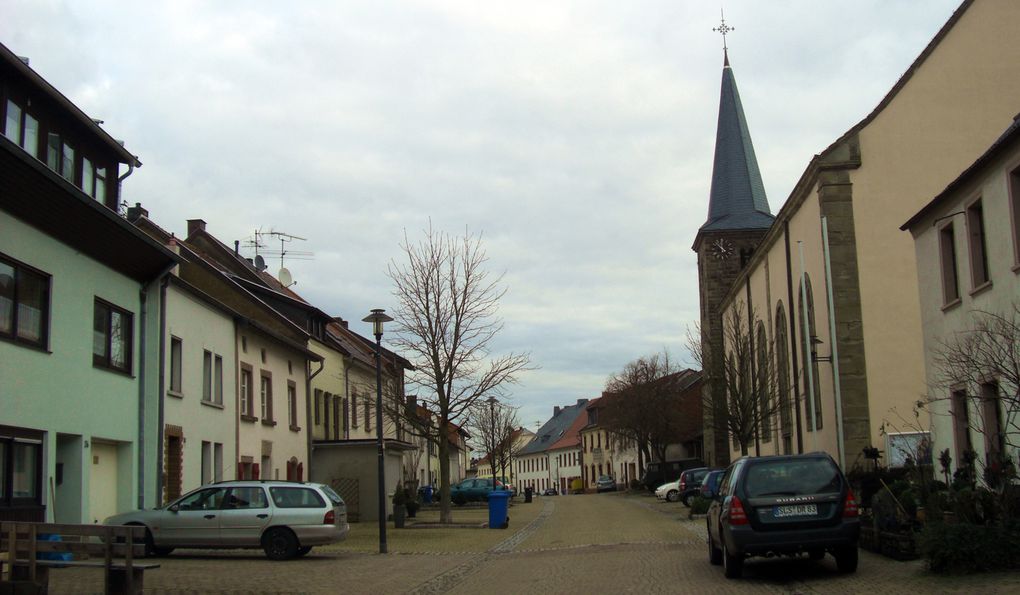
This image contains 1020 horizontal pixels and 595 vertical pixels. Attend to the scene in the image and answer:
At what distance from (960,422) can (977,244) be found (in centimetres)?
384

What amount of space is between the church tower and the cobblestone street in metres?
38.9

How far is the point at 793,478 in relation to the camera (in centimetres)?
1396

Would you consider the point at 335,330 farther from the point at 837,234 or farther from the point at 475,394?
the point at 837,234

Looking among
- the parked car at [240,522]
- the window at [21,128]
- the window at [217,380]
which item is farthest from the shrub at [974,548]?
the window at [217,380]

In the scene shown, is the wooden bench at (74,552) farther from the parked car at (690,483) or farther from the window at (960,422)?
the parked car at (690,483)

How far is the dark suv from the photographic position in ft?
44.8

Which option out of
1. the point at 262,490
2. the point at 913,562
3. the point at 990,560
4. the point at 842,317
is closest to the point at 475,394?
the point at 842,317

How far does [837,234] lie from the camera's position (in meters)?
32.3

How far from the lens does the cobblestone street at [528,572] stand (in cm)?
1332

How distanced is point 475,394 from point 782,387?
1505 centimetres

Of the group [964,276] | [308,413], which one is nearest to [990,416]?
[964,276]

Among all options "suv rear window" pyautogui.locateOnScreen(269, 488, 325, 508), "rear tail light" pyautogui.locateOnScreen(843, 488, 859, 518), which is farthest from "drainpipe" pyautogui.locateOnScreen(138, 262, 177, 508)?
"rear tail light" pyautogui.locateOnScreen(843, 488, 859, 518)

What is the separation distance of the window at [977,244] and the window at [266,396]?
20273 millimetres

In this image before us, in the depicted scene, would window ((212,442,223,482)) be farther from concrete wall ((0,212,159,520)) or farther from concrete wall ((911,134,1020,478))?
concrete wall ((911,134,1020,478))
